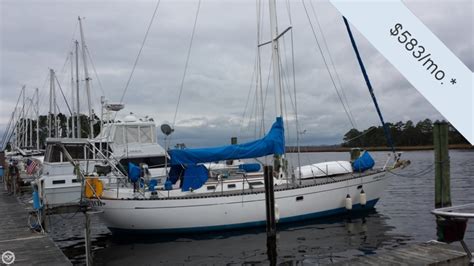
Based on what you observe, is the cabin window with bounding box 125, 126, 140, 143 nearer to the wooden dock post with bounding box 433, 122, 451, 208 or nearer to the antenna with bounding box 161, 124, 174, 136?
the antenna with bounding box 161, 124, 174, 136

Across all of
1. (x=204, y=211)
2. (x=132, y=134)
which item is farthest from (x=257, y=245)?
(x=132, y=134)

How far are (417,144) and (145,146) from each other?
111653 mm

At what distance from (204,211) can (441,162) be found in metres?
8.01

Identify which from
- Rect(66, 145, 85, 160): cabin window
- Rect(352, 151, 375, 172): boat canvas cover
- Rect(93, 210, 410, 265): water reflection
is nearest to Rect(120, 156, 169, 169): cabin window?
Rect(66, 145, 85, 160): cabin window

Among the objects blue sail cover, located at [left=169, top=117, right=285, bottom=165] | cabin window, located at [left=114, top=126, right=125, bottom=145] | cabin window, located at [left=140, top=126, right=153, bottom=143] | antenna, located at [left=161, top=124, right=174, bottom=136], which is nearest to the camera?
blue sail cover, located at [left=169, top=117, right=285, bottom=165]

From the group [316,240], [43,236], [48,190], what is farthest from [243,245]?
[48,190]

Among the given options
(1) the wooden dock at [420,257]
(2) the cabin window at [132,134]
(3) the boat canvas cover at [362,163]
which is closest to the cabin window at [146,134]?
(2) the cabin window at [132,134]

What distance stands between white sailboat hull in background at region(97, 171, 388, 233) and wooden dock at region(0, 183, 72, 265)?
2.60 metres

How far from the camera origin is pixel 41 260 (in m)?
9.06

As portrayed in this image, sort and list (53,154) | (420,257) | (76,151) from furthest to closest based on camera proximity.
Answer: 1. (76,151)
2. (53,154)
3. (420,257)

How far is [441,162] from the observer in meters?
12.5

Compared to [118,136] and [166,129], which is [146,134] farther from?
[166,129]

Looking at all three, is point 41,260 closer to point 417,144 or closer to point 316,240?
point 316,240

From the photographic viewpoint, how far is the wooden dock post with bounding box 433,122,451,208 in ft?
41.0
